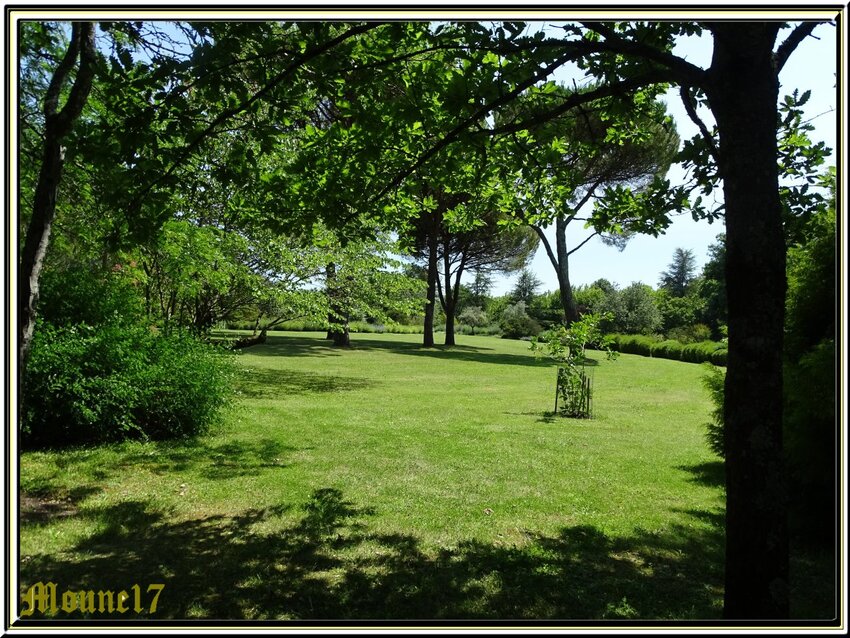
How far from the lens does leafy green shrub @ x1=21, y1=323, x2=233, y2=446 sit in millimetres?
6410

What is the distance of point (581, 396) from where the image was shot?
11.4 m

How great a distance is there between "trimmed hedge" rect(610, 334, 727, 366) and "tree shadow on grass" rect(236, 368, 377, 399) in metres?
13.7

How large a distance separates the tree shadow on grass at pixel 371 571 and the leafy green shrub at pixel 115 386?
7.58ft

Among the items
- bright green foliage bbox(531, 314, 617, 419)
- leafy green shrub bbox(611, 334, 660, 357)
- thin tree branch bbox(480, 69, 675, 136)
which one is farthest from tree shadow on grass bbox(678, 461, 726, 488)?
leafy green shrub bbox(611, 334, 660, 357)

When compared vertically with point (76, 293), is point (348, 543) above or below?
below

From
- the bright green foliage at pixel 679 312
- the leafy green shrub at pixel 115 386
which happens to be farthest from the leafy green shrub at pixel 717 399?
the bright green foliage at pixel 679 312

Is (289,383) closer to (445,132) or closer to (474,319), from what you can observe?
(445,132)

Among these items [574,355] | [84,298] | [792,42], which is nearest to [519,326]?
[574,355]

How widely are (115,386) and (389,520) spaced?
4.19 m

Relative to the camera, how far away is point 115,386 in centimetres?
669

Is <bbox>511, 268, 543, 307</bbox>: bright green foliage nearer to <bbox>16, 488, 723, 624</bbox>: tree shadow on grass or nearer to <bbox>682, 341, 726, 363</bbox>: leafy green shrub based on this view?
<bbox>682, 341, 726, 363</bbox>: leafy green shrub
